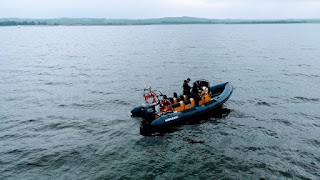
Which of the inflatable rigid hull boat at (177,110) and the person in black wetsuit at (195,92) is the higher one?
the person in black wetsuit at (195,92)

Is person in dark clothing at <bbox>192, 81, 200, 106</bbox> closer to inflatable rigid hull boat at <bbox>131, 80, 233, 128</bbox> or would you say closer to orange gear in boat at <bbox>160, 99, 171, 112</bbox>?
inflatable rigid hull boat at <bbox>131, 80, 233, 128</bbox>

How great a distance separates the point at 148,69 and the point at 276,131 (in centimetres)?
2140

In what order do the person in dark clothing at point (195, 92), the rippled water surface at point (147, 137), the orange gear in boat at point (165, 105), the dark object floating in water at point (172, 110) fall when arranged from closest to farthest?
the rippled water surface at point (147, 137)
the dark object floating in water at point (172, 110)
the orange gear in boat at point (165, 105)
the person in dark clothing at point (195, 92)

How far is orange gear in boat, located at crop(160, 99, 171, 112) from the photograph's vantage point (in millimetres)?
16859

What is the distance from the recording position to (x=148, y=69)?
35188 mm

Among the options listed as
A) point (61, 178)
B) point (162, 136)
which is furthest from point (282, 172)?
point (61, 178)

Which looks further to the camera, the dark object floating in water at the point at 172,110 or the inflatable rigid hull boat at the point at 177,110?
the inflatable rigid hull boat at the point at 177,110

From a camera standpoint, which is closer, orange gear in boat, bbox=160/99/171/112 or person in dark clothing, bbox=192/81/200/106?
orange gear in boat, bbox=160/99/171/112

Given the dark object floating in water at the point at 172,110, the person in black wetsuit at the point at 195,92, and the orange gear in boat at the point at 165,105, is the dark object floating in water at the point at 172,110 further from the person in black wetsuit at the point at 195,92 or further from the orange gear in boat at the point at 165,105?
the person in black wetsuit at the point at 195,92

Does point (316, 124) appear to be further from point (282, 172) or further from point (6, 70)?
point (6, 70)

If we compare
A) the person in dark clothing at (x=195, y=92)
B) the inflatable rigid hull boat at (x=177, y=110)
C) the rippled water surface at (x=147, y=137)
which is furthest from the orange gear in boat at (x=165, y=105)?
the person in dark clothing at (x=195, y=92)

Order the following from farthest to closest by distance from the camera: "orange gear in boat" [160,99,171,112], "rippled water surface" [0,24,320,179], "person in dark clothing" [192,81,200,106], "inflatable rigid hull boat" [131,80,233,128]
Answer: "person in dark clothing" [192,81,200,106] → "orange gear in boat" [160,99,171,112] → "inflatable rigid hull boat" [131,80,233,128] → "rippled water surface" [0,24,320,179]

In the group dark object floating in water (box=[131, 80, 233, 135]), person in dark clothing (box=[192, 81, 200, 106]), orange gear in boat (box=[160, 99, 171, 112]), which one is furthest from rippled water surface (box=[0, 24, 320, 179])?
person in dark clothing (box=[192, 81, 200, 106])

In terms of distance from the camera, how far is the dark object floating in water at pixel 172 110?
16.0 meters
